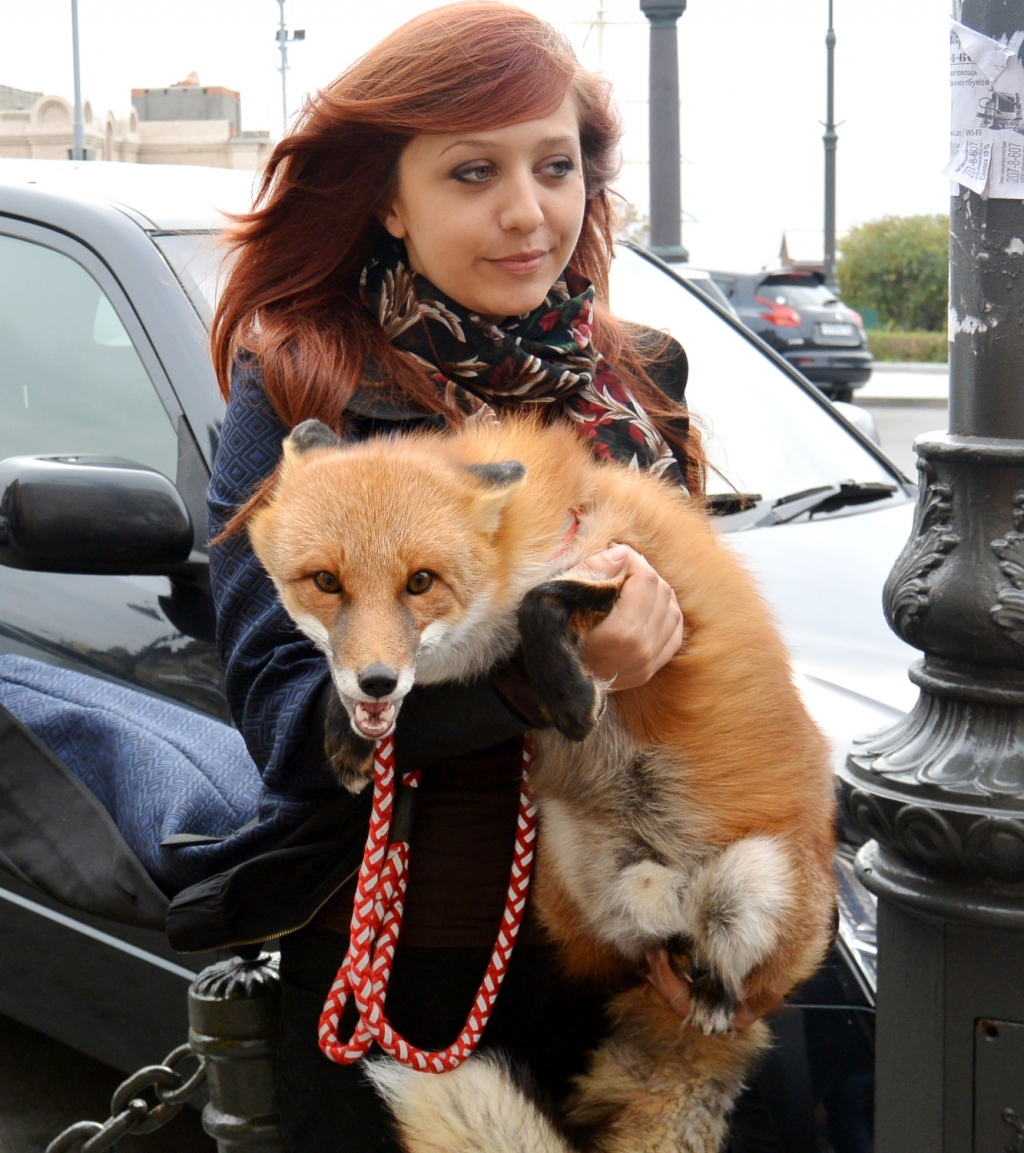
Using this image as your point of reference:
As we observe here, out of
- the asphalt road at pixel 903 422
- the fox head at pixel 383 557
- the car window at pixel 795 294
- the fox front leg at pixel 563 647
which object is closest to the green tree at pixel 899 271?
the asphalt road at pixel 903 422

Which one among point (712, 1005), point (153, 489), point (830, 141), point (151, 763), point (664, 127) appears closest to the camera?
point (712, 1005)

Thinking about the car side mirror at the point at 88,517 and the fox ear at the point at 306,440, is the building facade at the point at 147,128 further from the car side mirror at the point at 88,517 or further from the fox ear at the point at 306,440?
the fox ear at the point at 306,440

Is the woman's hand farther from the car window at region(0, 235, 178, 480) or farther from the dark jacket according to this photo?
the car window at region(0, 235, 178, 480)

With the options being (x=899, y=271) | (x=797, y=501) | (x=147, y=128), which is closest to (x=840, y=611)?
(x=797, y=501)

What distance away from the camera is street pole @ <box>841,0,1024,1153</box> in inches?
70.9

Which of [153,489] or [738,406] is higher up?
[738,406]

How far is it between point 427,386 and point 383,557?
0.49 meters

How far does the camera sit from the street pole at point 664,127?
34.7ft

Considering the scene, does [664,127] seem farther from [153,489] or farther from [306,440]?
[306,440]

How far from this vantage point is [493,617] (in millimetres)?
2047

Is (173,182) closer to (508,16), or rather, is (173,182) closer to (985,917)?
(508,16)

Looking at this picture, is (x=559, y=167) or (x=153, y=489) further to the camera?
(x=153, y=489)

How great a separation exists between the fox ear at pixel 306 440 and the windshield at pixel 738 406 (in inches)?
49.2

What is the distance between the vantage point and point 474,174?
2285 millimetres
